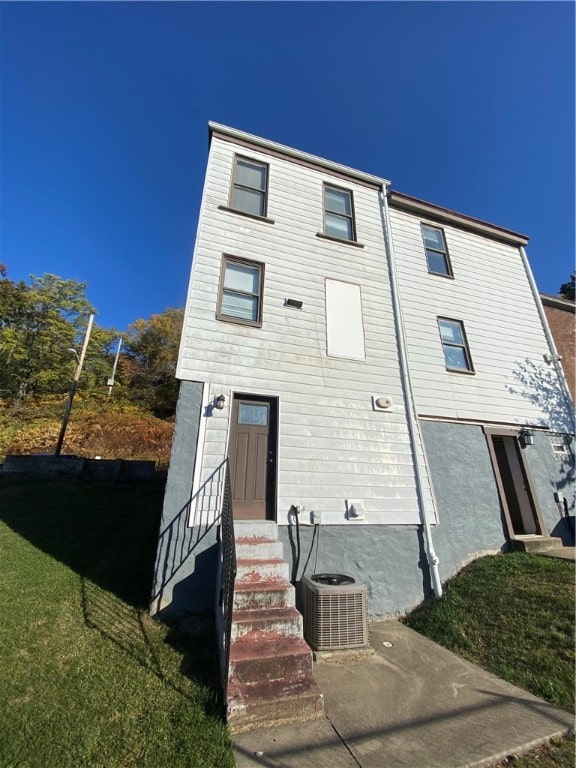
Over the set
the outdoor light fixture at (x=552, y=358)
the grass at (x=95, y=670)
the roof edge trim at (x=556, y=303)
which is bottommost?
the grass at (x=95, y=670)

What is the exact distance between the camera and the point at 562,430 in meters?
7.50

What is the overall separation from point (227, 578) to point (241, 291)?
4.80 m

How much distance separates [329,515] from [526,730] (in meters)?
2.94

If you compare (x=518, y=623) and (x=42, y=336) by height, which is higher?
(x=42, y=336)

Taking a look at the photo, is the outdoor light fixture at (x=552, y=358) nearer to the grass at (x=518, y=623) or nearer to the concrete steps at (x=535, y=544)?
the concrete steps at (x=535, y=544)

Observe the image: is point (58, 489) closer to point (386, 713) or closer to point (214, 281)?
point (214, 281)

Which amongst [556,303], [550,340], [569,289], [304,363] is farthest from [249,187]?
[569,289]

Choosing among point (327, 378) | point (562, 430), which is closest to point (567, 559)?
point (562, 430)

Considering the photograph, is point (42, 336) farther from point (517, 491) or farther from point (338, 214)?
point (517, 491)

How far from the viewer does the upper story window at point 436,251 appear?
8578 mm

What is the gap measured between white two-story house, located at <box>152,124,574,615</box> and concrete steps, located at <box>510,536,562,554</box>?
0.05m

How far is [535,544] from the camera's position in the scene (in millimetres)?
5910

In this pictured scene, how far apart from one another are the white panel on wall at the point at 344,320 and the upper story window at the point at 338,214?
4.92 ft

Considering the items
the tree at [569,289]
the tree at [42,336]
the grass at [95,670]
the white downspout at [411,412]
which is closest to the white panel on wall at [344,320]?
the white downspout at [411,412]
